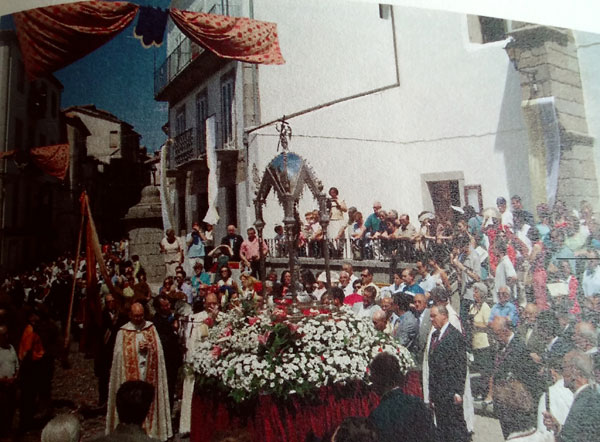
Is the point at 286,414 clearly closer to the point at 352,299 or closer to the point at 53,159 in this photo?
the point at 352,299

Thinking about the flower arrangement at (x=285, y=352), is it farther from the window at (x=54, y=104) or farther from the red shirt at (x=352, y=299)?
the window at (x=54, y=104)

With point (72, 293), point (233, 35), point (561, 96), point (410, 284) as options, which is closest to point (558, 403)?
point (410, 284)

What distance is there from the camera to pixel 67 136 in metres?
3.67

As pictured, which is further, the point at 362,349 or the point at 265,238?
the point at 265,238

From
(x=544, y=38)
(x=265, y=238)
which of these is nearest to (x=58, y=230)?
(x=265, y=238)

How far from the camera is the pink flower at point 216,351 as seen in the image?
333 cm

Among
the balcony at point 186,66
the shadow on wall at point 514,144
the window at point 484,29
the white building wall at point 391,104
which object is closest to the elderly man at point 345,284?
the white building wall at point 391,104

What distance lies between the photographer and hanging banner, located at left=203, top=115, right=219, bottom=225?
3842 millimetres

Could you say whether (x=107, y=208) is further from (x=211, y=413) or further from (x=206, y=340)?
(x=211, y=413)

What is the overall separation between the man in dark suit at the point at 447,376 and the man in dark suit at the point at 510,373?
265mm

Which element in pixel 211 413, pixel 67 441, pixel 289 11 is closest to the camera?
pixel 67 441

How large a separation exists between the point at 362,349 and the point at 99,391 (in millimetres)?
1778

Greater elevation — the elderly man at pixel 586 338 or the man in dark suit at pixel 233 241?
the man in dark suit at pixel 233 241

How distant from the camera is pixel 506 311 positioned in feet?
12.3
